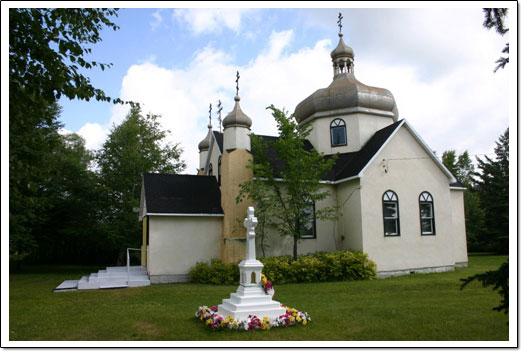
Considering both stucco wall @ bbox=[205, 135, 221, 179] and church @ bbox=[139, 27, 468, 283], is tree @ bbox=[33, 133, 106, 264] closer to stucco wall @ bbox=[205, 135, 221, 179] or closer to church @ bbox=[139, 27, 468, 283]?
stucco wall @ bbox=[205, 135, 221, 179]

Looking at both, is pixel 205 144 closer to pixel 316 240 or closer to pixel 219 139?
pixel 219 139

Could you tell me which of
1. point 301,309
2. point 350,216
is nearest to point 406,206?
point 350,216

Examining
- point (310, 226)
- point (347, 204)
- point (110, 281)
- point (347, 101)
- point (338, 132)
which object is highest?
point (347, 101)

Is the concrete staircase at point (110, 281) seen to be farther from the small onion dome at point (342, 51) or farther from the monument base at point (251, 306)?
the small onion dome at point (342, 51)

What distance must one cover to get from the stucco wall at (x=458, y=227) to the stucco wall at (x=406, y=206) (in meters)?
1.97

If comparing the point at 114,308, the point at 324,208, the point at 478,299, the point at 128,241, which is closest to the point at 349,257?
the point at 324,208

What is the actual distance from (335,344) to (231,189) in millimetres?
10836

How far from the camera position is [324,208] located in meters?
18.1

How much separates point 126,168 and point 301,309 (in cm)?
1970

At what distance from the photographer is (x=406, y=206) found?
17719mm

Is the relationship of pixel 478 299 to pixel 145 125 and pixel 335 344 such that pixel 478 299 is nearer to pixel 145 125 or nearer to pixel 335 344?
pixel 335 344

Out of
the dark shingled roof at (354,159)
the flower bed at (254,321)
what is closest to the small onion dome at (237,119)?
the dark shingled roof at (354,159)

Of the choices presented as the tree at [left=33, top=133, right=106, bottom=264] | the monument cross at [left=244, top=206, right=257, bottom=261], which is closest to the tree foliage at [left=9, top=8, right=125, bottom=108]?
the monument cross at [left=244, top=206, right=257, bottom=261]

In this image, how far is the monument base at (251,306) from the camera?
790 cm
